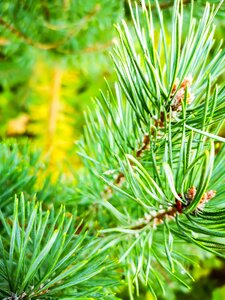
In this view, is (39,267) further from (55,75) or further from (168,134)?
(55,75)

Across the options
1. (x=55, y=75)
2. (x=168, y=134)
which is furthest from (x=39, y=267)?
(x=55, y=75)

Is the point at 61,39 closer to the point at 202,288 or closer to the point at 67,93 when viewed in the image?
the point at 67,93

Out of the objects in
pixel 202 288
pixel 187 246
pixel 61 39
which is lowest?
pixel 202 288

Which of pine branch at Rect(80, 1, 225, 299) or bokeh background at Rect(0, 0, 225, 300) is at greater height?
bokeh background at Rect(0, 0, 225, 300)

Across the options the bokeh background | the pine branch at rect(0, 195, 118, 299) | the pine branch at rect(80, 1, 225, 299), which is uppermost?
the bokeh background

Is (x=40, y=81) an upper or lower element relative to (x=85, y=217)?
upper

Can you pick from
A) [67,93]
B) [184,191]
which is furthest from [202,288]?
[184,191]

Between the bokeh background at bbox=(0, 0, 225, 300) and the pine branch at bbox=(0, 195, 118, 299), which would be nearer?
the pine branch at bbox=(0, 195, 118, 299)

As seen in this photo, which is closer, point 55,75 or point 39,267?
point 39,267

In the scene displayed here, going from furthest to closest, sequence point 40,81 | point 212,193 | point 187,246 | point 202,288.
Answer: point 40,81
point 202,288
point 187,246
point 212,193
